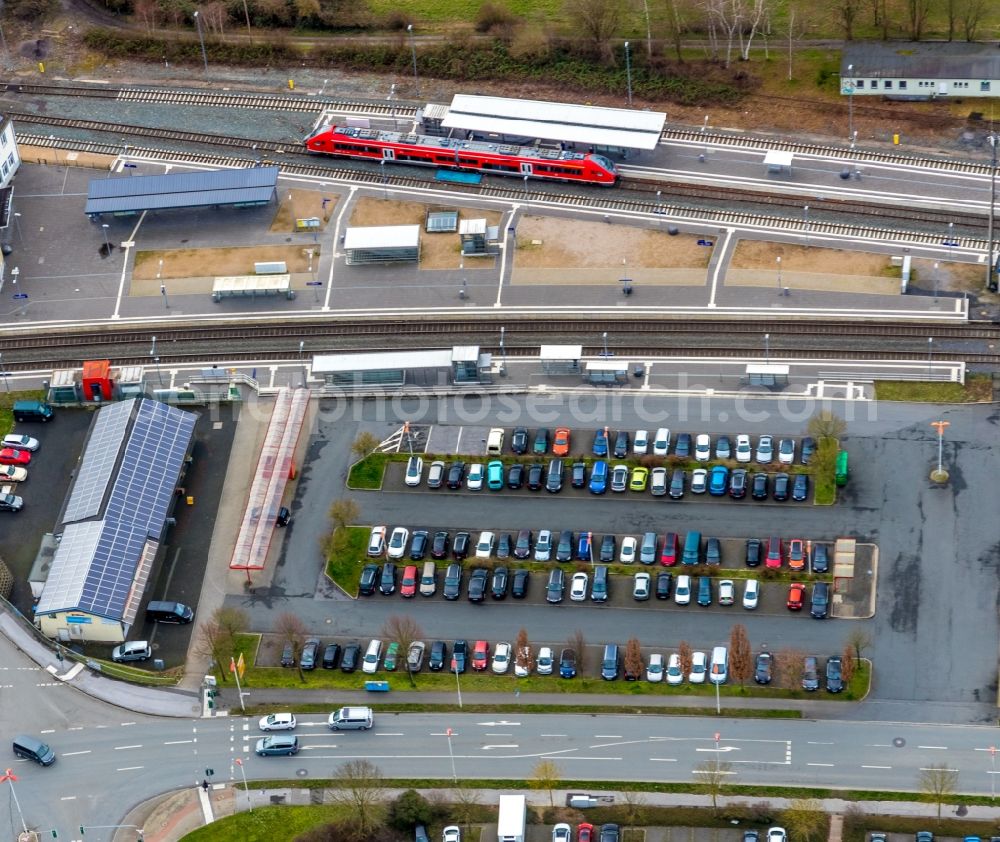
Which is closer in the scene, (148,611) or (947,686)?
(947,686)

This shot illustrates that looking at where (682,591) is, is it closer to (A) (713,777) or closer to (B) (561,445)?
(A) (713,777)

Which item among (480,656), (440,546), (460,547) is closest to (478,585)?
(460,547)

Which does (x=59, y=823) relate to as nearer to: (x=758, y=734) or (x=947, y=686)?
(x=758, y=734)

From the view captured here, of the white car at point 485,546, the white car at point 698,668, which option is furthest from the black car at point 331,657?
the white car at point 698,668

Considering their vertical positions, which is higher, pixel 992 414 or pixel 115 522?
pixel 992 414

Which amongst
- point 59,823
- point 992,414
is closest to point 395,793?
point 59,823

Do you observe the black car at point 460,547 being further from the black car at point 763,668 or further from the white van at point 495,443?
the black car at point 763,668

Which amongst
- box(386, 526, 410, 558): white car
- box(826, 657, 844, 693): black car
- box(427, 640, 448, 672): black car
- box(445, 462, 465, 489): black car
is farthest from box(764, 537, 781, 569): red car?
box(386, 526, 410, 558): white car

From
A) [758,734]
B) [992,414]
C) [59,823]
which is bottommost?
[59,823]
